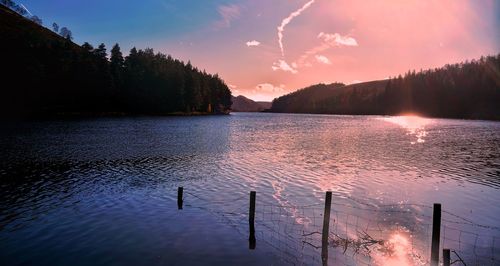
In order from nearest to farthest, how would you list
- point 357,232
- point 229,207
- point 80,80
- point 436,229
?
point 436,229 < point 357,232 < point 229,207 < point 80,80

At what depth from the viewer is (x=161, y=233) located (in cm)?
2042

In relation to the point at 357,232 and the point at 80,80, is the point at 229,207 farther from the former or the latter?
the point at 80,80

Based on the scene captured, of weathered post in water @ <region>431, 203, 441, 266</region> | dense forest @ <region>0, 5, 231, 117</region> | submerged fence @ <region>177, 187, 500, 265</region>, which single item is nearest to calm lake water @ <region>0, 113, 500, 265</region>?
submerged fence @ <region>177, 187, 500, 265</region>

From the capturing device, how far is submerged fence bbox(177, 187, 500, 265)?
1705 centimetres

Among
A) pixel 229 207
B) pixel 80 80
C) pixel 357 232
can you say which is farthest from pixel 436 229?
pixel 80 80

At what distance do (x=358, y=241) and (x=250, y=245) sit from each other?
6.16 metres

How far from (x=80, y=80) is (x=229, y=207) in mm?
150088

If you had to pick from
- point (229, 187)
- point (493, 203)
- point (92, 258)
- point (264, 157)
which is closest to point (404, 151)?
point (264, 157)

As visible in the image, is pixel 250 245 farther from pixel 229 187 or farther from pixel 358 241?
pixel 229 187

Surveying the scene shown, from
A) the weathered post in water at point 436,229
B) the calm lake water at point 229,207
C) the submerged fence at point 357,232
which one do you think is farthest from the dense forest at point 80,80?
the weathered post in water at point 436,229

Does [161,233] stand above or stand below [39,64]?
below

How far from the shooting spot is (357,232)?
20.8 meters

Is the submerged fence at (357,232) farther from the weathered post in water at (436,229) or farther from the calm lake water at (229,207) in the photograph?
the calm lake water at (229,207)

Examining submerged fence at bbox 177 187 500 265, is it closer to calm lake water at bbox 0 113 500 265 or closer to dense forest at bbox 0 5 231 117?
calm lake water at bbox 0 113 500 265
